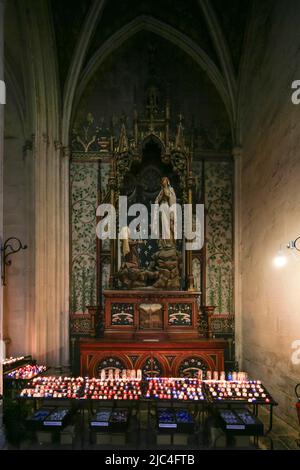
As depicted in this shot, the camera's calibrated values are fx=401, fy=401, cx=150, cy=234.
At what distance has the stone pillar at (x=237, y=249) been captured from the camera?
29.7ft

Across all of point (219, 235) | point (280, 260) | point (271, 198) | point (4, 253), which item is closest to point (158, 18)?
point (219, 235)

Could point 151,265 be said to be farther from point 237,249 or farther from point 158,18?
point 158,18

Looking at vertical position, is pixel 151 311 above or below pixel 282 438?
above

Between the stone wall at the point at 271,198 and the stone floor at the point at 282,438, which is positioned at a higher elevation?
the stone wall at the point at 271,198

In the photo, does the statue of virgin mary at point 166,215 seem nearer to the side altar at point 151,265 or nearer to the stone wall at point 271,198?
the side altar at point 151,265

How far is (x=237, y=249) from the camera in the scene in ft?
30.2

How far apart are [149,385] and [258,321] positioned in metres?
3.08

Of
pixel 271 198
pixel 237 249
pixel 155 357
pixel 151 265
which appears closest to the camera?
pixel 271 198

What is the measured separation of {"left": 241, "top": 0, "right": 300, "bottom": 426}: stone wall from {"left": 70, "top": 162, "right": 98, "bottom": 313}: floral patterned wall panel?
345cm

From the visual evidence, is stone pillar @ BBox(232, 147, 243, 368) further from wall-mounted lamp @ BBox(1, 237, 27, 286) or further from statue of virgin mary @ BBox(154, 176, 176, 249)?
wall-mounted lamp @ BBox(1, 237, 27, 286)

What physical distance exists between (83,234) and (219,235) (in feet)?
10.5

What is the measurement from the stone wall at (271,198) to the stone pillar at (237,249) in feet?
0.67

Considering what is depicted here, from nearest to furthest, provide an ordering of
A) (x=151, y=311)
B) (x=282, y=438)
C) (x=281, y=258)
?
(x=282, y=438) < (x=281, y=258) < (x=151, y=311)

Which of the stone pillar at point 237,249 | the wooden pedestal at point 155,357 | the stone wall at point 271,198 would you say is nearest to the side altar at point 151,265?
the wooden pedestal at point 155,357
